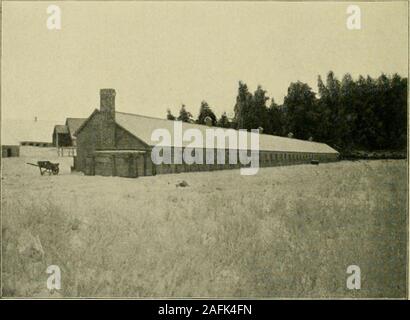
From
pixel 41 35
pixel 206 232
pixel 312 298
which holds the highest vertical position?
pixel 41 35

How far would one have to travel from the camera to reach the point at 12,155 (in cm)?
575

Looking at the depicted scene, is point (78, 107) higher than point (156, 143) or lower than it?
higher

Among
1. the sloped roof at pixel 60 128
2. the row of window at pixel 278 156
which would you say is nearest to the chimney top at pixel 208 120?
the row of window at pixel 278 156

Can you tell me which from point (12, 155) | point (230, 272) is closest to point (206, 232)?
point (230, 272)

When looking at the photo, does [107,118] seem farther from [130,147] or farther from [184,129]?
[184,129]

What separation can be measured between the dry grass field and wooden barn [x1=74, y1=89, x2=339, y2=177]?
182 mm

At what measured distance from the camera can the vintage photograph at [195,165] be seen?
18.2 feet

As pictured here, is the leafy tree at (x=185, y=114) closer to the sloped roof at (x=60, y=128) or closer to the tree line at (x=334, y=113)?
the tree line at (x=334, y=113)

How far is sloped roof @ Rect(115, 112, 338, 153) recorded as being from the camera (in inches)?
232

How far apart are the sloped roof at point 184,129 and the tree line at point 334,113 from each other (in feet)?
0.32

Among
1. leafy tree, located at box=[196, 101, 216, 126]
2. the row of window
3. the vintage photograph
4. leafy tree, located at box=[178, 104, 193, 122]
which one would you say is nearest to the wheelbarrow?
the vintage photograph

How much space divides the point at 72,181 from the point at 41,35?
2.18m

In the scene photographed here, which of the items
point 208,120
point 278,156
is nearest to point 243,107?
point 208,120

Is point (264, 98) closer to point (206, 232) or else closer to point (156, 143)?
point (156, 143)
